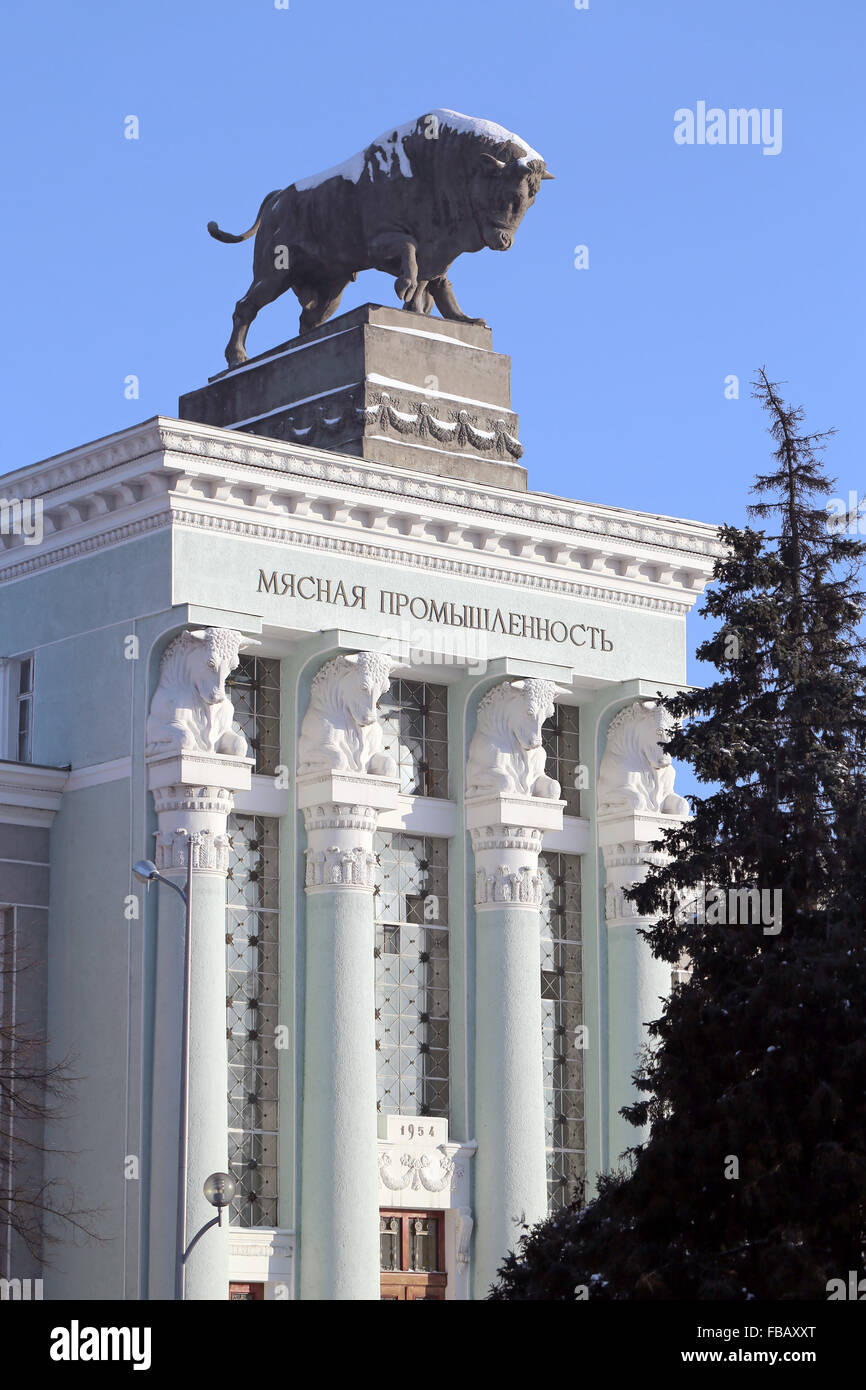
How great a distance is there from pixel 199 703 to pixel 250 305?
9111 mm

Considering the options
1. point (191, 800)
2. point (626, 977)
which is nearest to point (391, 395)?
point (191, 800)

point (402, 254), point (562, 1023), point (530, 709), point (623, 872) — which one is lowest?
point (562, 1023)

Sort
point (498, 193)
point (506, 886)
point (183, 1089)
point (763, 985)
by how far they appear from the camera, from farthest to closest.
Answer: point (498, 193) → point (506, 886) → point (183, 1089) → point (763, 985)

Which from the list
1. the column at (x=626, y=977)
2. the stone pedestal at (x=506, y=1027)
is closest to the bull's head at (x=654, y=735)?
the column at (x=626, y=977)

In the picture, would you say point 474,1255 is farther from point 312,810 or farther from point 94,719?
point 94,719

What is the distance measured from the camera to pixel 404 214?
136ft

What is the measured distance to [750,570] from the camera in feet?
105

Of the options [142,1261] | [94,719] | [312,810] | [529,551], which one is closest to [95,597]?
[94,719]

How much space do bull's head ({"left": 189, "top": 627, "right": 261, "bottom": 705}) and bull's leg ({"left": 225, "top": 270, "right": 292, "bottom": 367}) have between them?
7886 mm

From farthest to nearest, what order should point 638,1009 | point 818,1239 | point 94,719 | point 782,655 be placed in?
point 638,1009 < point 94,719 < point 782,655 < point 818,1239

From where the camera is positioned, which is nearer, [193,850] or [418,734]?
[193,850]

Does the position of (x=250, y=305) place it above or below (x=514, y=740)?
above

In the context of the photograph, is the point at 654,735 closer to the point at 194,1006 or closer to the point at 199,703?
the point at 199,703

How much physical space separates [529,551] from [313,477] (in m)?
4.42
